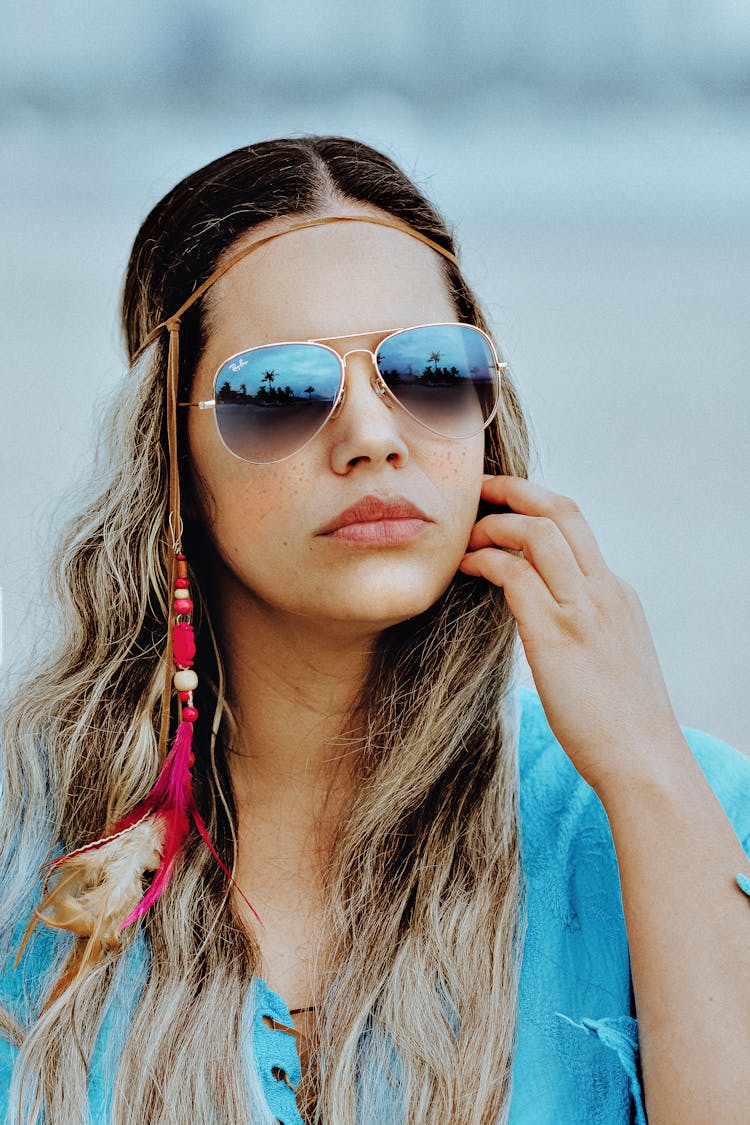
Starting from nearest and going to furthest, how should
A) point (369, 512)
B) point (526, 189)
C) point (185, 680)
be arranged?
point (369, 512), point (185, 680), point (526, 189)

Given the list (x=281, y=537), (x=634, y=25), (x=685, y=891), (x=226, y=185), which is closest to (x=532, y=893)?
→ (x=685, y=891)

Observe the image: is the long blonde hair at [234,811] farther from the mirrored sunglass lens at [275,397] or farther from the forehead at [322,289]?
the mirrored sunglass lens at [275,397]

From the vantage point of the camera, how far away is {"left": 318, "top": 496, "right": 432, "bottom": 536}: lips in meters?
2.05

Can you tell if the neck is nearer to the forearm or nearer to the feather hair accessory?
the feather hair accessory

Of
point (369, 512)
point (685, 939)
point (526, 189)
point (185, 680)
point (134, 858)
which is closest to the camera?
point (685, 939)

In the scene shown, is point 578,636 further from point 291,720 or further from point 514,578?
point 291,720

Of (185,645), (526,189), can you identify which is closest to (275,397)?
(185,645)

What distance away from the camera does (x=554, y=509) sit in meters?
2.26

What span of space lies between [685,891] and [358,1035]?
1.99 ft

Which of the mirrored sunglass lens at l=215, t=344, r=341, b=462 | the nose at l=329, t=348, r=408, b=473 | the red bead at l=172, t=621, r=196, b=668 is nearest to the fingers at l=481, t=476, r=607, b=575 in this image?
the nose at l=329, t=348, r=408, b=473

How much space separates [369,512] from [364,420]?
16 centimetres

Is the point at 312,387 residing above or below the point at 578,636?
above

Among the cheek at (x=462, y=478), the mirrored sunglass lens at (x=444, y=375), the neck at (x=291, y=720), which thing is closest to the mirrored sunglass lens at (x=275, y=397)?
the mirrored sunglass lens at (x=444, y=375)

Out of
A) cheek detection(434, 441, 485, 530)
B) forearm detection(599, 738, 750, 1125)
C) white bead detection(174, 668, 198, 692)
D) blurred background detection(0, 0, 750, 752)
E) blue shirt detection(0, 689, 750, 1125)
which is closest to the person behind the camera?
forearm detection(599, 738, 750, 1125)
